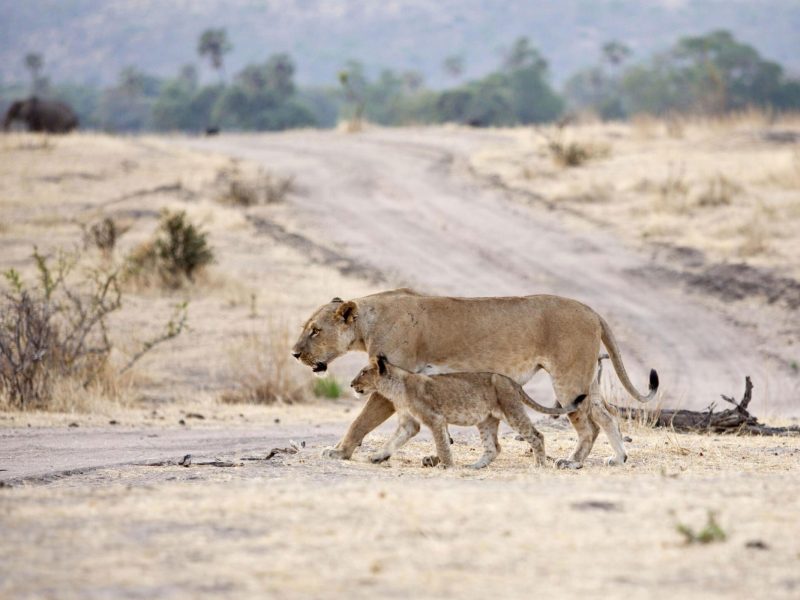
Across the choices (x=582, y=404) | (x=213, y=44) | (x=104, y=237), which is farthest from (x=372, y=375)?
(x=213, y=44)

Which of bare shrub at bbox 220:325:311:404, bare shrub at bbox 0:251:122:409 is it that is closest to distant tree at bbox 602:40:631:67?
bare shrub at bbox 220:325:311:404

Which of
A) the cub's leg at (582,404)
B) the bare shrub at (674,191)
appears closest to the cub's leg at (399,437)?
the cub's leg at (582,404)

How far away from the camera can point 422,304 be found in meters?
9.43

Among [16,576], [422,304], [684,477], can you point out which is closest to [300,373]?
[422,304]

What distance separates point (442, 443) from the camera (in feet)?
30.2

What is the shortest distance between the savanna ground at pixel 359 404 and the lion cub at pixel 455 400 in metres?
0.32

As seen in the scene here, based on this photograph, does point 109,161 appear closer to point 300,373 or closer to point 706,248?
point 706,248

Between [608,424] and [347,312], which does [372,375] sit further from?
[608,424]

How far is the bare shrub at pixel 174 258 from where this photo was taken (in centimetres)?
2083

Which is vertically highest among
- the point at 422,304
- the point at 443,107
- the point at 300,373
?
the point at 443,107

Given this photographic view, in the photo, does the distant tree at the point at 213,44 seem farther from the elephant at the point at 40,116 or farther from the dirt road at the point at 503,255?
the dirt road at the point at 503,255

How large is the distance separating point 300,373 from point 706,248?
10.4 metres

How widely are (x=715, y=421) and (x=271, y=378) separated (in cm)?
566

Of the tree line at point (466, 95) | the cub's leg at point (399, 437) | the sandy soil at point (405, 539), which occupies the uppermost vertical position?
the tree line at point (466, 95)
